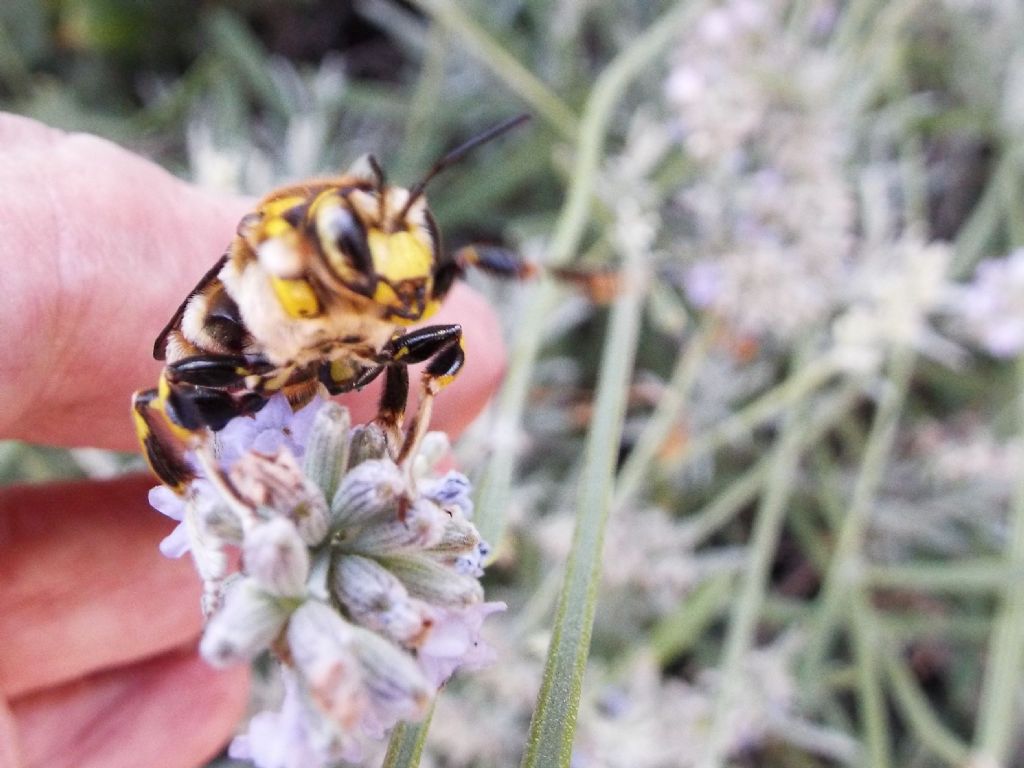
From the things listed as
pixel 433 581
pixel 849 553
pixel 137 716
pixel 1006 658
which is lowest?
pixel 137 716

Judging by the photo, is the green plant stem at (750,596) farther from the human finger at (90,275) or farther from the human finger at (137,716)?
the human finger at (137,716)

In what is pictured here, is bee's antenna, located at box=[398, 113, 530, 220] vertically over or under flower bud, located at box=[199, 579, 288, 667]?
over

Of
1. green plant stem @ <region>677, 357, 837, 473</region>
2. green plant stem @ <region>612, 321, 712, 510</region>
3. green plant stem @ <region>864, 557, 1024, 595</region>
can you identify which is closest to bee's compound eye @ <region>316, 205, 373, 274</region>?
green plant stem @ <region>612, 321, 712, 510</region>

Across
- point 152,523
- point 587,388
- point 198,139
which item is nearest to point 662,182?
point 587,388

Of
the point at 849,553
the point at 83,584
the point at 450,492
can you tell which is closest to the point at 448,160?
the point at 450,492

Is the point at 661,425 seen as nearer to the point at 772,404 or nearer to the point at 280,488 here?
the point at 772,404

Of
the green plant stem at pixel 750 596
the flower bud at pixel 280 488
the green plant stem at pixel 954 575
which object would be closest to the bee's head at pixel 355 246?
the flower bud at pixel 280 488

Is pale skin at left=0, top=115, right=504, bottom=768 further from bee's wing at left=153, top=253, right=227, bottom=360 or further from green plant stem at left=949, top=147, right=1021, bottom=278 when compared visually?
green plant stem at left=949, top=147, right=1021, bottom=278
